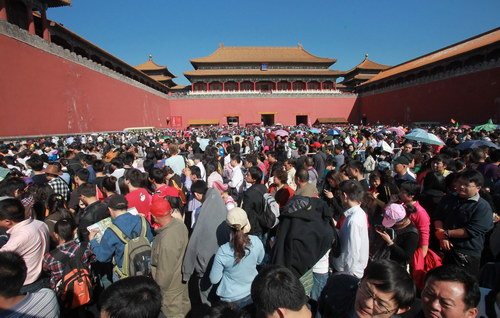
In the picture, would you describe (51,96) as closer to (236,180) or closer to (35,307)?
(236,180)

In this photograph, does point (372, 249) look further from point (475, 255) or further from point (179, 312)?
point (179, 312)

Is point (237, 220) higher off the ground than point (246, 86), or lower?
lower

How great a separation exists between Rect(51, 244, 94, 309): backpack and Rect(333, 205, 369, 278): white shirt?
1.92m

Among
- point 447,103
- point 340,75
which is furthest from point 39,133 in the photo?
point 340,75

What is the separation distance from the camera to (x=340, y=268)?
2041 millimetres

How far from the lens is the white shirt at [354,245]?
6.41 ft

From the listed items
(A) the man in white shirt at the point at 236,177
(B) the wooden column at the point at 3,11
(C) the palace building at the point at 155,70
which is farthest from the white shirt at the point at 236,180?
(C) the palace building at the point at 155,70

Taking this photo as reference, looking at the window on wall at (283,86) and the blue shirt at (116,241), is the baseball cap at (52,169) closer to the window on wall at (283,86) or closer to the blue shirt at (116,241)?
the blue shirt at (116,241)

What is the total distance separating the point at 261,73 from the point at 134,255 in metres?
29.6

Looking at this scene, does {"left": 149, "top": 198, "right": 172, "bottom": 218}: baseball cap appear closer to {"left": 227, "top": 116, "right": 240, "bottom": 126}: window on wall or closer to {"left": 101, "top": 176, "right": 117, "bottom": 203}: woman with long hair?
{"left": 101, "top": 176, "right": 117, "bottom": 203}: woman with long hair

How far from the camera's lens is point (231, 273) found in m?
1.90

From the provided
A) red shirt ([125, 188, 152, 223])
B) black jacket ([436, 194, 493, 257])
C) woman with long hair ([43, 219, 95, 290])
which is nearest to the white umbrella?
black jacket ([436, 194, 493, 257])

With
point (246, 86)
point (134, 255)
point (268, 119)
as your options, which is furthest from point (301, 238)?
point (246, 86)

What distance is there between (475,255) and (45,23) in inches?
653
